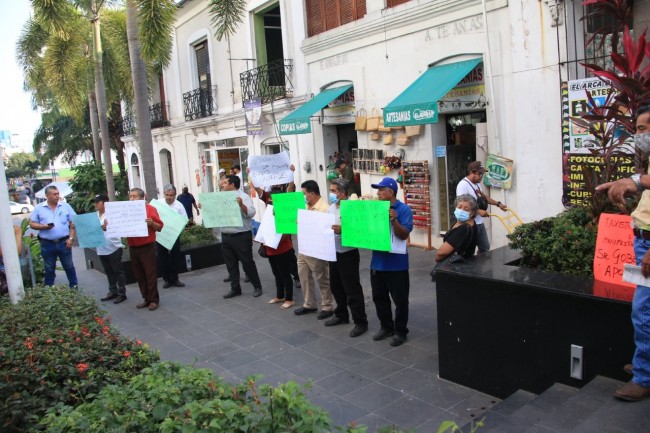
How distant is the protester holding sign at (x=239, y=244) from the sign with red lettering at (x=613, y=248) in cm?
540

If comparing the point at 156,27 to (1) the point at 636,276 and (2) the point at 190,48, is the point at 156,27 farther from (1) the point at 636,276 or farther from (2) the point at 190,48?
(1) the point at 636,276

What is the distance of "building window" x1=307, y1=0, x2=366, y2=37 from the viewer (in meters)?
12.4

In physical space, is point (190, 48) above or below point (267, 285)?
above

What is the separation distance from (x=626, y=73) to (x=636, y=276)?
7.78ft

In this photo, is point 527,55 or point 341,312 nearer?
point 341,312

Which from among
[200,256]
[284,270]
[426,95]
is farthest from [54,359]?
[426,95]

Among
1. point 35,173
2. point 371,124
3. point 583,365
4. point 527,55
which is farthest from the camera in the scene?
point 35,173

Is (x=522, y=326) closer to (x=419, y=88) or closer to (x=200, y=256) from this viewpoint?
(x=419, y=88)

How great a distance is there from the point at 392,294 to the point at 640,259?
2.85m

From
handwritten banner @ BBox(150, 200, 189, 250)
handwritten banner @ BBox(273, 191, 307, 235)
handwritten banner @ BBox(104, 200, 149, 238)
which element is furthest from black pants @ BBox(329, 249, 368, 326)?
handwritten banner @ BBox(150, 200, 189, 250)

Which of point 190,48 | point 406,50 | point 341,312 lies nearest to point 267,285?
point 341,312

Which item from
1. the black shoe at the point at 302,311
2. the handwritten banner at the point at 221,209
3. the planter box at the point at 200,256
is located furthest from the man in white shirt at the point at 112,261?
the black shoe at the point at 302,311

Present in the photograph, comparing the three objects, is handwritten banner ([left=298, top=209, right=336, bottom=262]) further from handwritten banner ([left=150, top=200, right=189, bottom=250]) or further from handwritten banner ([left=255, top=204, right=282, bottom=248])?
handwritten banner ([left=150, top=200, right=189, bottom=250])

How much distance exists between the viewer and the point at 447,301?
4.82 m
